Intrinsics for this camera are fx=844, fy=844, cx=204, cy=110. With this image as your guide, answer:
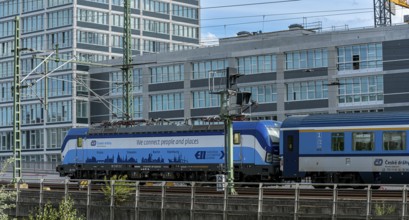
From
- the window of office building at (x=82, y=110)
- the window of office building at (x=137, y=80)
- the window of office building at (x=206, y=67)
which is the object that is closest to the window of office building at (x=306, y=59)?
the window of office building at (x=206, y=67)

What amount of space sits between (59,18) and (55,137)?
14.8m

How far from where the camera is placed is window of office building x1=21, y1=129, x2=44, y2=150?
107312 millimetres

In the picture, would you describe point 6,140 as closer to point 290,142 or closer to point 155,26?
point 155,26

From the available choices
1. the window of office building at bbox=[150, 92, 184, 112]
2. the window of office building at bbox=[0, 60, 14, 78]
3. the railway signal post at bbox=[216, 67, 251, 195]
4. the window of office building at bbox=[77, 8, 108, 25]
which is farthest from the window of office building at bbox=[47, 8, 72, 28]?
the railway signal post at bbox=[216, 67, 251, 195]

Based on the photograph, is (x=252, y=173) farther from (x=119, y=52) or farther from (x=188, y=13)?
(x=188, y=13)

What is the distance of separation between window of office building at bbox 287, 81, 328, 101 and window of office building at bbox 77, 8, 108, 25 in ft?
106

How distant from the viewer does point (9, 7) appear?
113062mm

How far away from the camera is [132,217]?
32.3 metres

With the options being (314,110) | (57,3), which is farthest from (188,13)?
(314,110)

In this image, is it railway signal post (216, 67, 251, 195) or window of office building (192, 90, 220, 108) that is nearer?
railway signal post (216, 67, 251, 195)

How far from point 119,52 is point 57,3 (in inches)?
411

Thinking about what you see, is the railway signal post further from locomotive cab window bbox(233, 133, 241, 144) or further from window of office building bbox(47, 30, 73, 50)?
window of office building bbox(47, 30, 73, 50)

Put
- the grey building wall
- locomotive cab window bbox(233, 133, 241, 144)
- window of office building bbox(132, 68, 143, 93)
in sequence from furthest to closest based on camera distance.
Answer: window of office building bbox(132, 68, 143, 93) < the grey building wall < locomotive cab window bbox(233, 133, 241, 144)

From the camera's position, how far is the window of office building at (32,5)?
10863 centimetres
